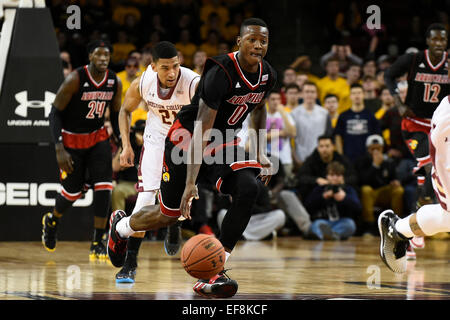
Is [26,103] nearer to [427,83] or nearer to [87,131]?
[87,131]

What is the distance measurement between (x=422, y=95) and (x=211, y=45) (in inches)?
283

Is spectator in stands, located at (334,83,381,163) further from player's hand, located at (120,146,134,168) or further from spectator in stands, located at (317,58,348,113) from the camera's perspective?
player's hand, located at (120,146,134,168)

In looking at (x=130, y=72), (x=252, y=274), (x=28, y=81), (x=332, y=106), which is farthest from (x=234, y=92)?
(x=332, y=106)

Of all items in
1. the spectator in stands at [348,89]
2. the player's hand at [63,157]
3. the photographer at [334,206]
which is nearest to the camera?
the player's hand at [63,157]

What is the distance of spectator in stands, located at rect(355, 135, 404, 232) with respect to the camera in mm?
12727

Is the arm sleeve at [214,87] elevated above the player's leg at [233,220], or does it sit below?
above

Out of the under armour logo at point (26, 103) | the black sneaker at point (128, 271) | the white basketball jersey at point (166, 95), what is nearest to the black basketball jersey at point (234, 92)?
the white basketball jersey at point (166, 95)

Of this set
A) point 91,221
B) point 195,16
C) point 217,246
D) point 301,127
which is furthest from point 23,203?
point 195,16

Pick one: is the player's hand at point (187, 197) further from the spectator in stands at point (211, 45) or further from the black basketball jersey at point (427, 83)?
the spectator in stands at point (211, 45)

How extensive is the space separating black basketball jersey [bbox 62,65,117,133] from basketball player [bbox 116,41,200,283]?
1844 mm

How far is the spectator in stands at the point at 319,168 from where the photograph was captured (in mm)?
12305

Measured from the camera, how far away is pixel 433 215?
643 centimetres

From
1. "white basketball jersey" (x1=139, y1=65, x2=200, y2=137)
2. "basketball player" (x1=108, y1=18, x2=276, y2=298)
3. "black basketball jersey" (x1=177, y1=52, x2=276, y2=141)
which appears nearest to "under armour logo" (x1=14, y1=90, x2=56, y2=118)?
"white basketball jersey" (x1=139, y1=65, x2=200, y2=137)

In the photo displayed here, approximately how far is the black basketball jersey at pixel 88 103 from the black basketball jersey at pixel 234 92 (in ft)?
10.6
